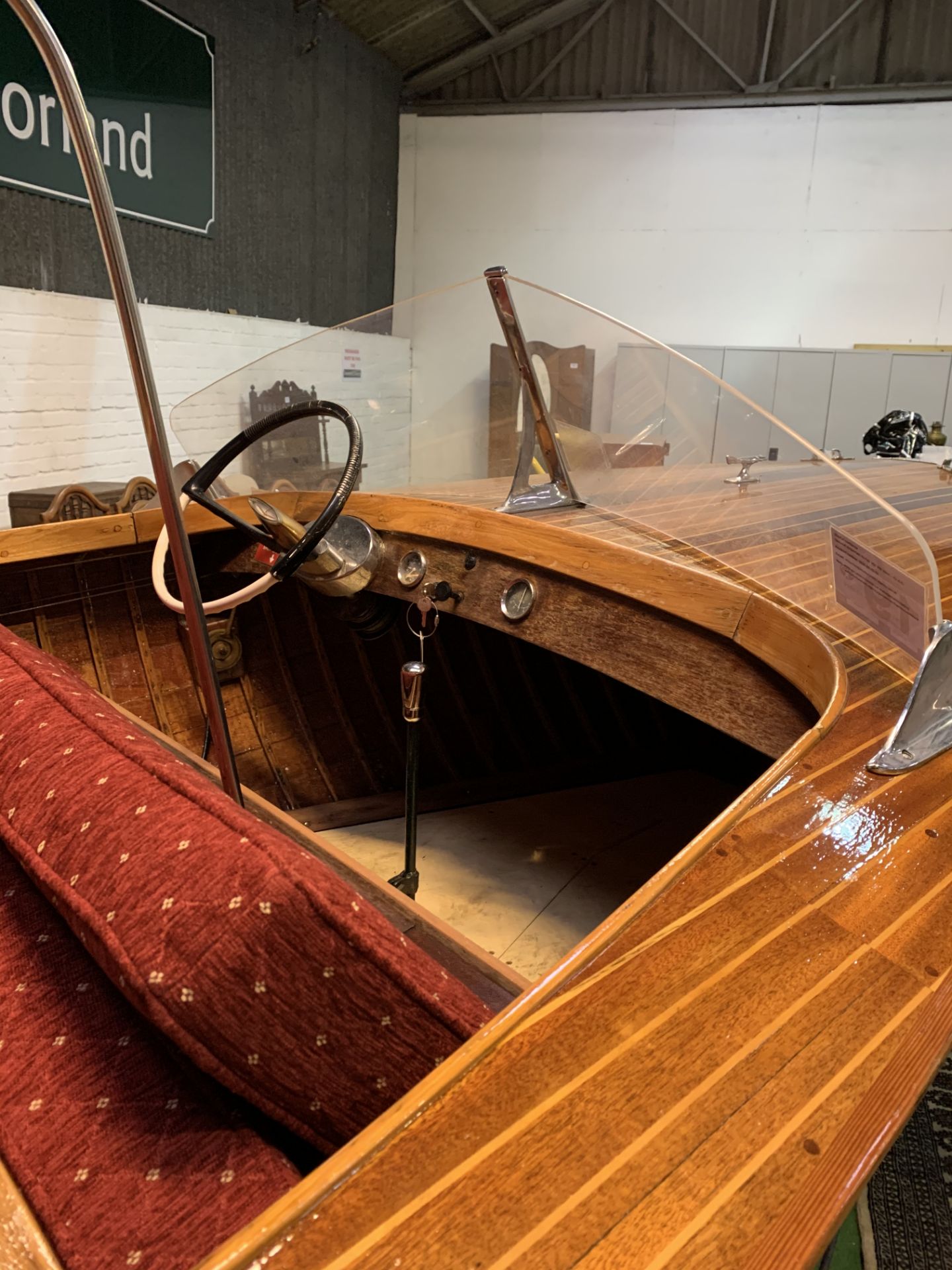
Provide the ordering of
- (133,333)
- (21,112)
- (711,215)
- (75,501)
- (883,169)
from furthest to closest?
(711,215), (883,169), (21,112), (75,501), (133,333)

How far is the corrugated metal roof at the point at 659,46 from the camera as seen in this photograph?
17.9 feet

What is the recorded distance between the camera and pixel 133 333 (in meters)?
0.83

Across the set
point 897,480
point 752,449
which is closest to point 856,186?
point 897,480

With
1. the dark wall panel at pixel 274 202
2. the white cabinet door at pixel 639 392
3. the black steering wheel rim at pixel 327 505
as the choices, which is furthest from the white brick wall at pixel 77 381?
the white cabinet door at pixel 639 392

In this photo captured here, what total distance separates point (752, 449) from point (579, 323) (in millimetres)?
444

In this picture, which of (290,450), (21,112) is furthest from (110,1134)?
(21,112)

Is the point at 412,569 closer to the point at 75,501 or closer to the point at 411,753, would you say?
the point at 411,753

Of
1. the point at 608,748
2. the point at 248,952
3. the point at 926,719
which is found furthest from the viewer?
the point at 608,748

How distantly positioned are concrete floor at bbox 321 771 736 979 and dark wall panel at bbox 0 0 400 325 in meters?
A: 3.23

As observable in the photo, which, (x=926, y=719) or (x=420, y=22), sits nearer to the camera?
(x=926, y=719)

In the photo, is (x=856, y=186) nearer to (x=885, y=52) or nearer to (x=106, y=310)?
(x=885, y=52)

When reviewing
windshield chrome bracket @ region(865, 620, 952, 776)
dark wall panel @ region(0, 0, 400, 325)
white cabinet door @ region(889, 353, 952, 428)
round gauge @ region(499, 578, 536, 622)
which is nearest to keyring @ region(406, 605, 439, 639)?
round gauge @ region(499, 578, 536, 622)

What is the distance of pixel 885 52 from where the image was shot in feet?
18.1

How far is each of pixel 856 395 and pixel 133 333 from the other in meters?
5.82
